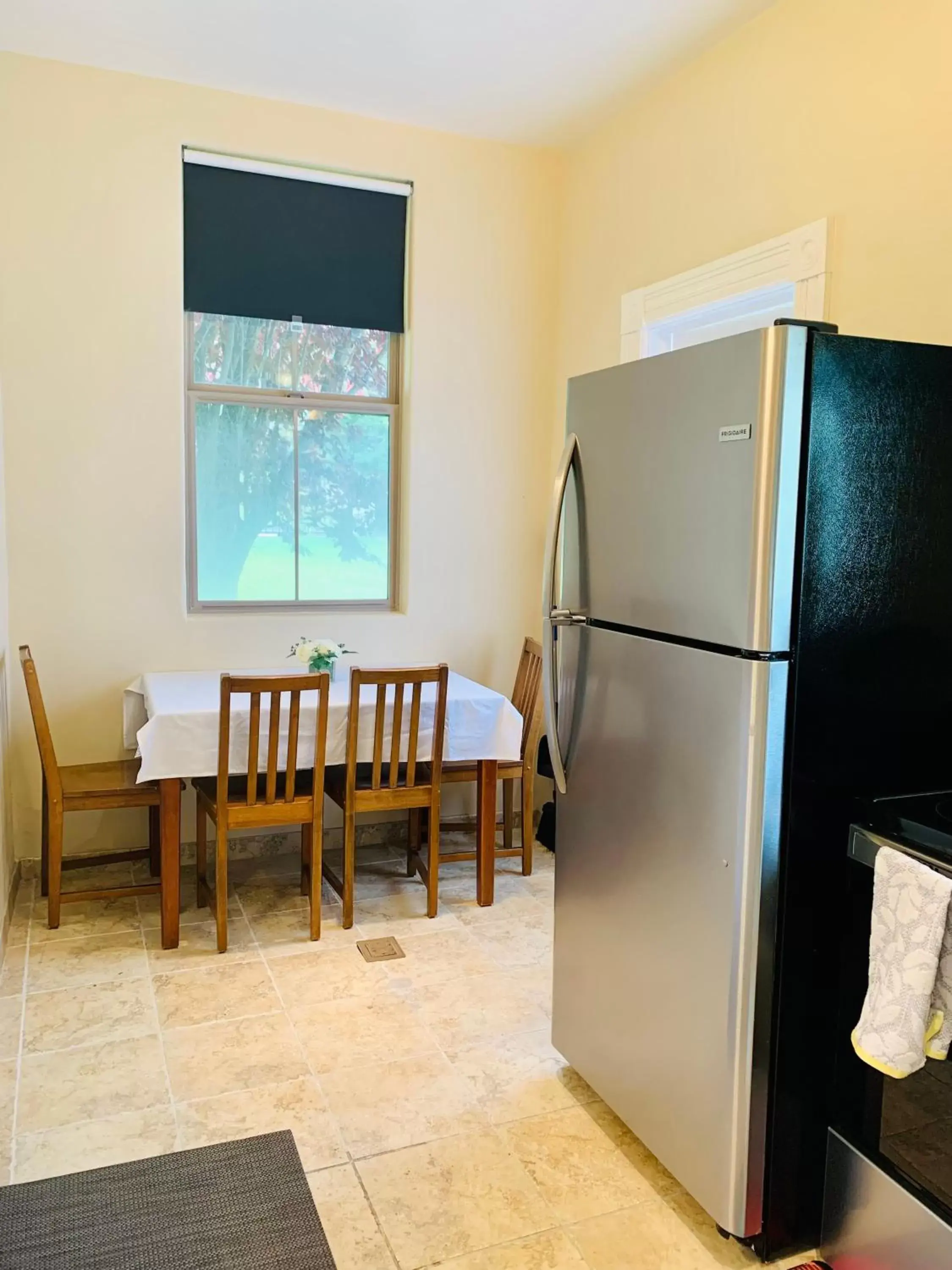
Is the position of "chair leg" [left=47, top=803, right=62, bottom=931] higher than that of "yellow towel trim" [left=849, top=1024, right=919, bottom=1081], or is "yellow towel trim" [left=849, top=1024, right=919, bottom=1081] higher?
"yellow towel trim" [left=849, top=1024, right=919, bottom=1081]

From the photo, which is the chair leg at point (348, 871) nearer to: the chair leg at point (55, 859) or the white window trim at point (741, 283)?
the chair leg at point (55, 859)

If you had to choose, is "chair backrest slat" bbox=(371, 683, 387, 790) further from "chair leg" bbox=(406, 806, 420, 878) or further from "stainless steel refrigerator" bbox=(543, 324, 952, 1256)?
"stainless steel refrigerator" bbox=(543, 324, 952, 1256)

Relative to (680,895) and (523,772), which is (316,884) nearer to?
(523,772)

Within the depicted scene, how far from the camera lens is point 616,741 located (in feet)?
7.06

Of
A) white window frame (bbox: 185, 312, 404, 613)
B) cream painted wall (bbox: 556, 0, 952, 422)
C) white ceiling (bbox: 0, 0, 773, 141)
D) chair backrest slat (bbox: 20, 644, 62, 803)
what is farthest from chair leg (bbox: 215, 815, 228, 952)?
white ceiling (bbox: 0, 0, 773, 141)

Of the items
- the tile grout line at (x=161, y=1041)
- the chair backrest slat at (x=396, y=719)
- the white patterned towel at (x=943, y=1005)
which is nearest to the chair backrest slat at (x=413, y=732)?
the chair backrest slat at (x=396, y=719)

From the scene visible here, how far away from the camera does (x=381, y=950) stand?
327cm

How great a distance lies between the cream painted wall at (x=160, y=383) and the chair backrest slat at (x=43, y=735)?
1.60 ft

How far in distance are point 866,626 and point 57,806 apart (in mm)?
2630

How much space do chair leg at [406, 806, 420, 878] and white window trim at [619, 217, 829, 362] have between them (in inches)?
78.4

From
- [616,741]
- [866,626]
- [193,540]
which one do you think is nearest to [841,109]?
[866,626]

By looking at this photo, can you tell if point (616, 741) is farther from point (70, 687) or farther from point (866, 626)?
point (70, 687)

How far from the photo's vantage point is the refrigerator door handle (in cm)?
223

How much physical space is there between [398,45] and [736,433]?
7.78 ft
